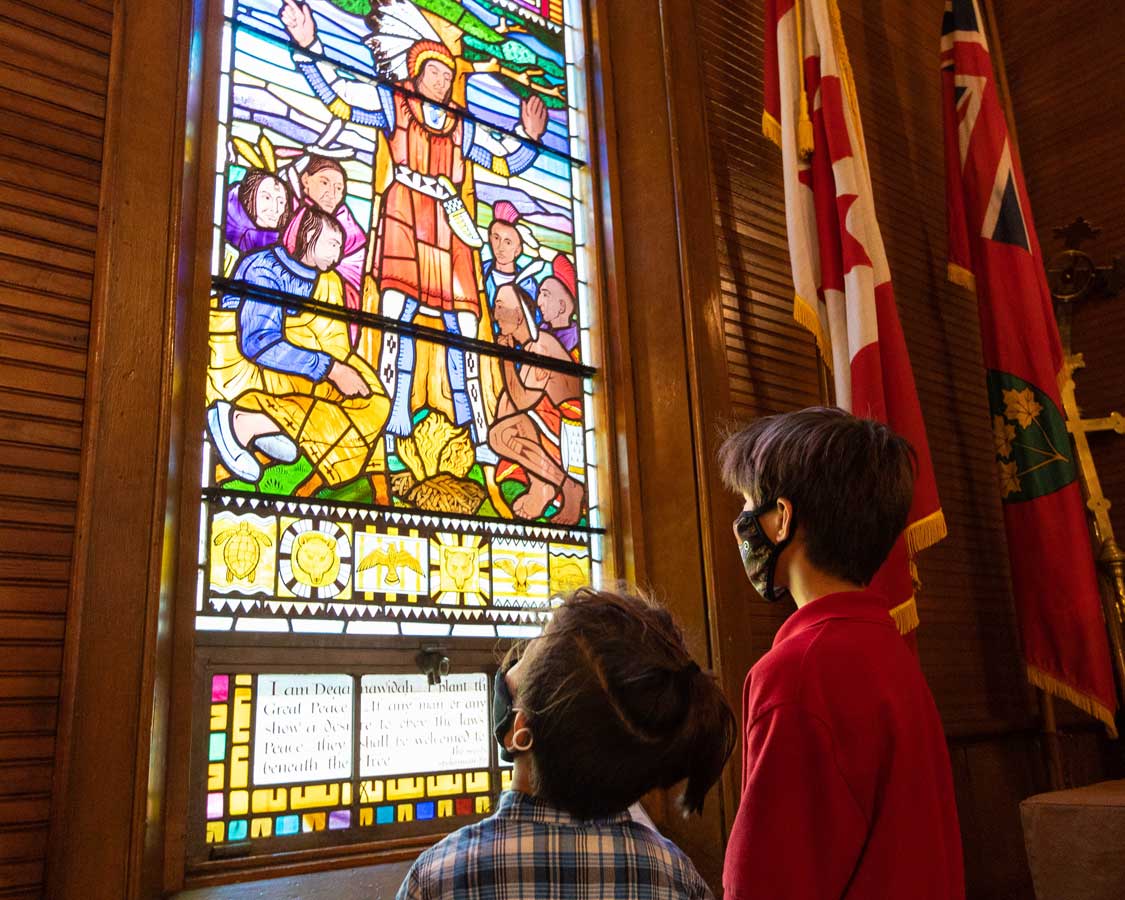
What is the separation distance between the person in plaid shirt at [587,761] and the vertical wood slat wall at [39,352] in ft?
2.73

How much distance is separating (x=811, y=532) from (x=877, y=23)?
3038mm

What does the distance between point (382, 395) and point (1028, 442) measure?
193 centimetres

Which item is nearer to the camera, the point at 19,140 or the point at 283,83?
the point at 19,140

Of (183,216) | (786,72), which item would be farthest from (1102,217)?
(183,216)

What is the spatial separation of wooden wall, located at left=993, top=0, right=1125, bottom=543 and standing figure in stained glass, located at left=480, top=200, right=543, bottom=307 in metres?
2.19

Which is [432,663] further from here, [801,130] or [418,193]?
[801,130]

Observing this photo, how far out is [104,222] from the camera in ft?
5.58

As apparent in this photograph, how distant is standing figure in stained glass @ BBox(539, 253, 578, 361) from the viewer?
105 inches

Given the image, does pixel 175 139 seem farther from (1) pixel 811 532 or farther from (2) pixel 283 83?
(1) pixel 811 532

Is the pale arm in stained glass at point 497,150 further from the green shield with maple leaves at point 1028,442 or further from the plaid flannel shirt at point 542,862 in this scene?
the plaid flannel shirt at point 542,862

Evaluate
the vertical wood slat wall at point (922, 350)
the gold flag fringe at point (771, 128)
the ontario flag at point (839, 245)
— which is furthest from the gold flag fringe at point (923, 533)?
the gold flag fringe at point (771, 128)

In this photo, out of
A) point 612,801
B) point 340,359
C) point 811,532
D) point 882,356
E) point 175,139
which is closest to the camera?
point 612,801

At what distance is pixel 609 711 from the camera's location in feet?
3.00

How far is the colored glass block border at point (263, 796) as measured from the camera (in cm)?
178
